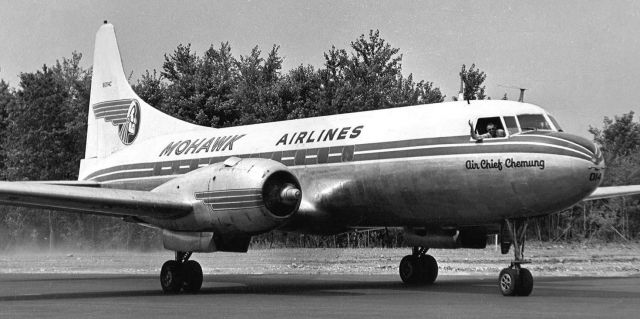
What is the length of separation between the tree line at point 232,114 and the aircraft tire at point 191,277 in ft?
42.7

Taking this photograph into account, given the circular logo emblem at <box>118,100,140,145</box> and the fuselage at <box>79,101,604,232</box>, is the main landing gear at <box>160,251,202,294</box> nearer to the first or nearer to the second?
the fuselage at <box>79,101,604,232</box>

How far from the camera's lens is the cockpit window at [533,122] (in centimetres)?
1686

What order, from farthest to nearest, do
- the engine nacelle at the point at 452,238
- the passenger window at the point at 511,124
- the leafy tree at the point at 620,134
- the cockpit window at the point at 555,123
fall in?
the leafy tree at the point at 620,134 → the engine nacelle at the point at 452,238 → the cockpit window at the point at 555,123 → the passenger window at the point at 511,124

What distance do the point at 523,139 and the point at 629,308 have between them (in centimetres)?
380

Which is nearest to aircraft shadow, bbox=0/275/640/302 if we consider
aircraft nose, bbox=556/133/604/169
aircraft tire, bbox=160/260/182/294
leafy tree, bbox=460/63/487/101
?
aircraft tire, bbox=160/260/182/294

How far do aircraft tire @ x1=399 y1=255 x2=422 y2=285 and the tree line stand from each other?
12.8 meters

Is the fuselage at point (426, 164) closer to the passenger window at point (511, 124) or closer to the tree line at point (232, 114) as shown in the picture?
the passenger window at point (511, 124)

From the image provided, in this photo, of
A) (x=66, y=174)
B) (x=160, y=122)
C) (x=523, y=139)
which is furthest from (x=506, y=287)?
(x=66, y=174)

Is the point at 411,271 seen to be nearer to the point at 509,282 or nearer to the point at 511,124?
the point at 509,282

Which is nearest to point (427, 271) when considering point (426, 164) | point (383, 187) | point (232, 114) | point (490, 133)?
point (383, 187)

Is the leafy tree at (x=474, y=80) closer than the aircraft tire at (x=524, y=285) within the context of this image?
No

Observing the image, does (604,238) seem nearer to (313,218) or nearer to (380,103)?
(380,103)

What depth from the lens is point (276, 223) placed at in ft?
57.9

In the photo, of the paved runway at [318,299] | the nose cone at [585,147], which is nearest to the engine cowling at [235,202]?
the paved runway at [318,299]
